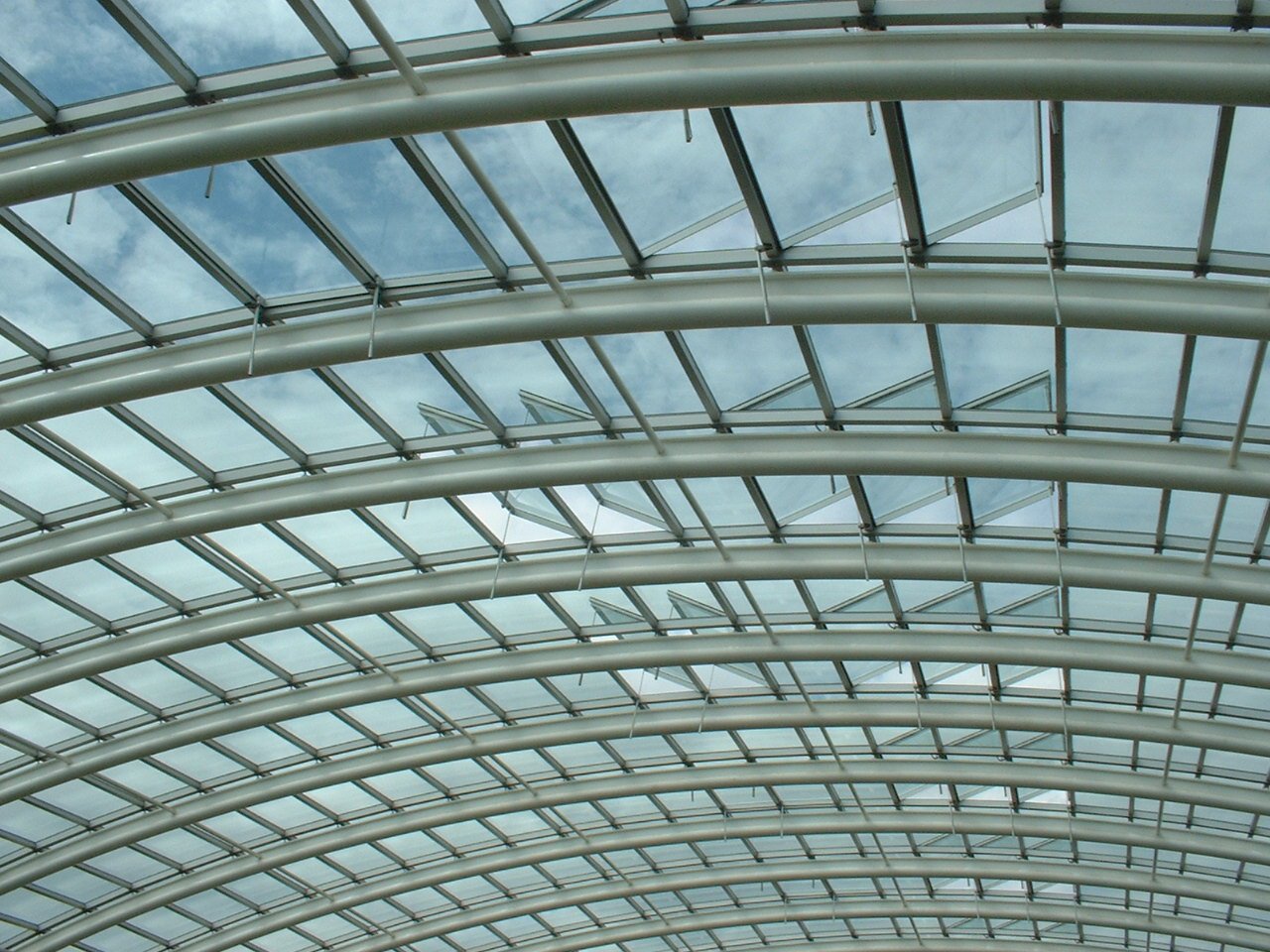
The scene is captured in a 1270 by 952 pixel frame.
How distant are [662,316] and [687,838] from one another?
85.1ft

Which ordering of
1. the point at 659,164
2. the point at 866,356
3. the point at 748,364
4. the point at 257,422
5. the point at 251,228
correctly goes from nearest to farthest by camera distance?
the point at 659,164, the point at 251,228, the point at 866,356, the point at 748,364, the point at 257,422

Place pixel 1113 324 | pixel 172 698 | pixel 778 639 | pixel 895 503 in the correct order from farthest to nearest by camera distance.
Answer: pixel 172 698
pixel 778 639
pixel 895 503
pixel 1113 324

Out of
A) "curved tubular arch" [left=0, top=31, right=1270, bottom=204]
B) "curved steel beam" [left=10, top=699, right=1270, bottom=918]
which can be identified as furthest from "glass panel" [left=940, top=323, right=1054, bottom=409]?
"curved steel beam" [left=10, top=699, right=1270, bottom=918]

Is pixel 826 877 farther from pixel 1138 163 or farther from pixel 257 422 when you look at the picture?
pixel 1138 163

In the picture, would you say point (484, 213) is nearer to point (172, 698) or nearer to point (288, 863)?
point (172, 698)

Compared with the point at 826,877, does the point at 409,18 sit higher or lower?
higher

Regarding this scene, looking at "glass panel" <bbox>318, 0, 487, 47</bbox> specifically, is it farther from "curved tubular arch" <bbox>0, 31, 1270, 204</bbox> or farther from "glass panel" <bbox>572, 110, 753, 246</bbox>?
"glass panel" <bbox>572, 110, 753, 246</bbox>

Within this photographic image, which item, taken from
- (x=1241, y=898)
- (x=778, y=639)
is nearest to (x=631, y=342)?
(x=778, y=639)

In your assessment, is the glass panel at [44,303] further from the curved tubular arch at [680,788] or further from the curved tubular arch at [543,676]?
the curved tubular arch at [680,788]

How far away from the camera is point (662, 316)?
17.6 meters

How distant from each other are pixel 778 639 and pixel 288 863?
19.0 meters

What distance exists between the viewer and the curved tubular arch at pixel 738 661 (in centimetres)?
2617

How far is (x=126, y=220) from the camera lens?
16906mm

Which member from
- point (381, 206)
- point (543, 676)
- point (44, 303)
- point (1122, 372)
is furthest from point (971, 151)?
point (543, 676)
